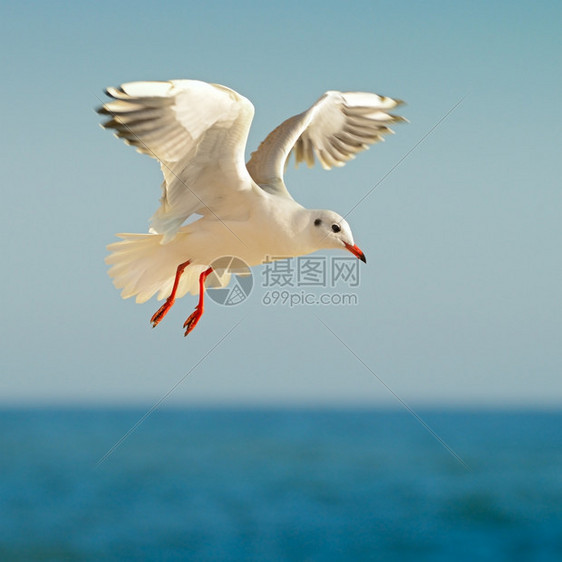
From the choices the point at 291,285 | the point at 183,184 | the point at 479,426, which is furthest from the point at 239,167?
the point at 479,426

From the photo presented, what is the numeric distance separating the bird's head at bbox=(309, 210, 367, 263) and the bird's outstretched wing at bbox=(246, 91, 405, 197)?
874 millimetres

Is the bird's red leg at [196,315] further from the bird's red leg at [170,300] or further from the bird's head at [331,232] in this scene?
the bird's head at [331,232]

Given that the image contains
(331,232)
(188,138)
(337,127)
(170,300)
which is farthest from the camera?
(337,127)

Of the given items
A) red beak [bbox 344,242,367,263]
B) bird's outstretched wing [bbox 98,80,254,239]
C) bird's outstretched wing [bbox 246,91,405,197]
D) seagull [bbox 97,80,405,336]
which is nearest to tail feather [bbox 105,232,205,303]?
seagull [bbox 97,80,405,336]

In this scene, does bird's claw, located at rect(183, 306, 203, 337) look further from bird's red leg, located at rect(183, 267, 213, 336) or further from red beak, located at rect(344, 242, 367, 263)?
red beak, located at rect(344, 242, 367, 263)

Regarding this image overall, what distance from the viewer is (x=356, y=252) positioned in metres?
5.14

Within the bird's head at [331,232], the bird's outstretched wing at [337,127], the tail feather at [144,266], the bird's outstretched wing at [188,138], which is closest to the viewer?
the bird's outstretched wing at [188,138]

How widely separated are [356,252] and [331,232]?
185 millimetres

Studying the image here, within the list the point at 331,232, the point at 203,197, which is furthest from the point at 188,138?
the point at 331,232

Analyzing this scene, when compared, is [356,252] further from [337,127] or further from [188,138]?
A: [337,127]

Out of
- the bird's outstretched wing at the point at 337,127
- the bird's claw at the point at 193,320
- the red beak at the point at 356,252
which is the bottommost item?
the bird's claw at the point at 193,320

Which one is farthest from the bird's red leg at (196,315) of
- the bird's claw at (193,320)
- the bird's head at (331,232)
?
the bird's head at (331,232)

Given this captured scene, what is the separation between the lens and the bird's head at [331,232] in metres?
5.06

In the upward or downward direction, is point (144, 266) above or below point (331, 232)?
above
